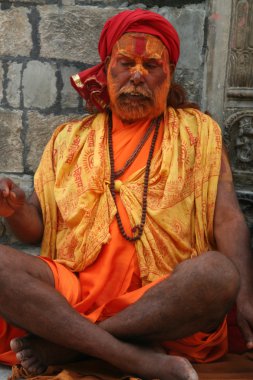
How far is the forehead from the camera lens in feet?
11.3

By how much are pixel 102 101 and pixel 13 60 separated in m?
0.82

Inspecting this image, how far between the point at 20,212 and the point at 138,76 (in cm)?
87

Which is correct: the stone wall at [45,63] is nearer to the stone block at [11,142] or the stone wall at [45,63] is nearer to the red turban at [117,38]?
the stone block at [11,142]

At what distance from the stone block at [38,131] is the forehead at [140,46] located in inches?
34.5

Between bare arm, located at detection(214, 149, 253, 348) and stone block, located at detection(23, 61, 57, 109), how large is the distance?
125cm

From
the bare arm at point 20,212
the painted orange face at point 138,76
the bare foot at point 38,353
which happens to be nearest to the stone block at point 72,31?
the painted orange face at point 138,76

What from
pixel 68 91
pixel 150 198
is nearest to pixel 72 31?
pixel 68 91

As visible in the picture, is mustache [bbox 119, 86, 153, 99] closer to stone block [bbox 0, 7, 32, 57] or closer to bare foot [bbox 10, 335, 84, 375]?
stone block [bbox 0, 7, 32, 57]

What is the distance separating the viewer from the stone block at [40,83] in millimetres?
4195

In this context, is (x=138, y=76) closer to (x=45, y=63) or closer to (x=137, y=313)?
(x=45, y=63)

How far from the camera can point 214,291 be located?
9.64 feet

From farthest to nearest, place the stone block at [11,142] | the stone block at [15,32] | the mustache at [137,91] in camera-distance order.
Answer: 1. the stone block at [11,142]
2. the stone block at [15,32]
3. the mustache at [137,91]

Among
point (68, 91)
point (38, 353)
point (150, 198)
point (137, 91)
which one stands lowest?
point (38, 353)

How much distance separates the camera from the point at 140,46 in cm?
344
